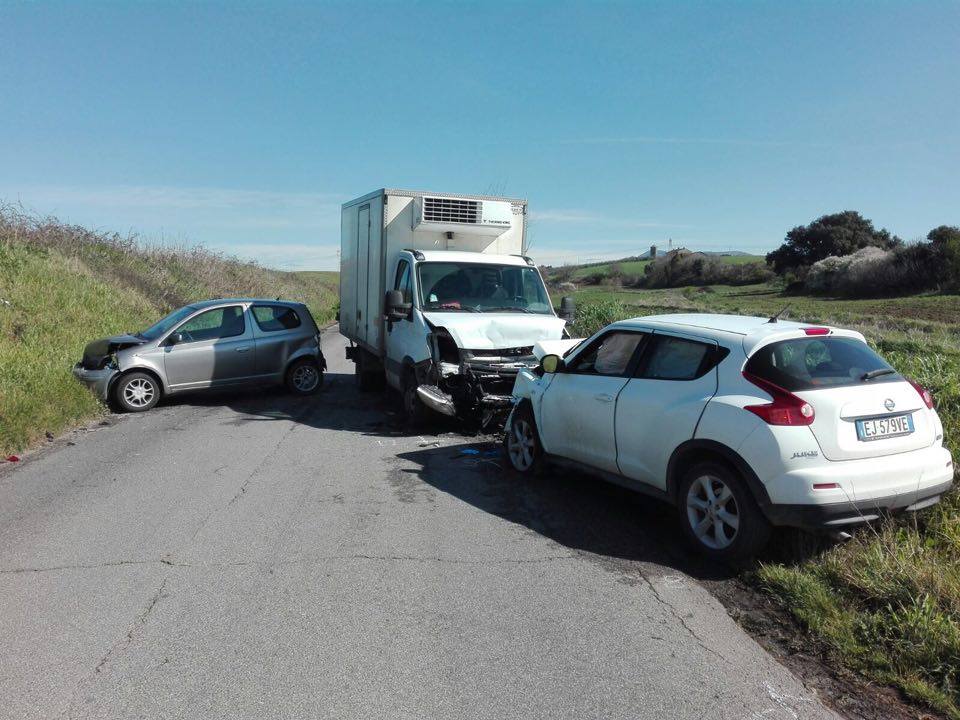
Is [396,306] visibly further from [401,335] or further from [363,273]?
[363,273]

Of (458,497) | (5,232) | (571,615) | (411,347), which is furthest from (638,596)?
(5,232)

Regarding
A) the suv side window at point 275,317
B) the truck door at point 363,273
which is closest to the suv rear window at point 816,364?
the truck door at point 363,273

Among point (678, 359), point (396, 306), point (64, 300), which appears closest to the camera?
point (678, 359)

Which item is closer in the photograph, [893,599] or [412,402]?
[893,599]

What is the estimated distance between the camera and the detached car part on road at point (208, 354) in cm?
1230

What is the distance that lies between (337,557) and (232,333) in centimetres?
858

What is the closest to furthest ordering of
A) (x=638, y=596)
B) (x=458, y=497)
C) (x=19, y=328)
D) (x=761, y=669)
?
(x=761, y=669) → (x=638, y=596) → (x=458, y=497) → (x=19, y=328)

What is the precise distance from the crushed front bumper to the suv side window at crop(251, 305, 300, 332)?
253 cm

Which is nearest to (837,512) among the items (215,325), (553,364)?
(553,364)

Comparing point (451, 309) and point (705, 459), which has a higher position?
point (451, 309)

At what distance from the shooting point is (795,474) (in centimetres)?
506

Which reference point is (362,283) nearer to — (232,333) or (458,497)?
(232,333)

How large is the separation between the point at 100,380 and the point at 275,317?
10.1 feet

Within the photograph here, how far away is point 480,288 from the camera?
11492 millimetres
